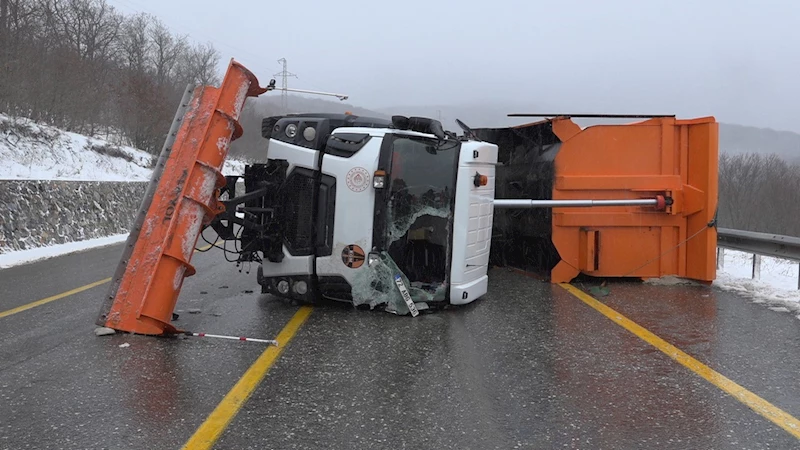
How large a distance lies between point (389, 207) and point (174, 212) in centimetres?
195

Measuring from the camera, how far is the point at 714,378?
13.5 feet

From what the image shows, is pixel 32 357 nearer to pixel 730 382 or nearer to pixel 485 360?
pixel 485 360

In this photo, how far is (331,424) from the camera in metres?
3.32

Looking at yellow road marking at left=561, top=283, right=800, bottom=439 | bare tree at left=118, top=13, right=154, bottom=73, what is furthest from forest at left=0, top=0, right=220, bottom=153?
yellow road marking at left=561, top=283, right=800, bottom=439

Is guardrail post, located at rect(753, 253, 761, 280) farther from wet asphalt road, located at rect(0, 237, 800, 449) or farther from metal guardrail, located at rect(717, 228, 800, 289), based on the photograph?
wet asphalt road, located at rect(0, 237, 800, 449)

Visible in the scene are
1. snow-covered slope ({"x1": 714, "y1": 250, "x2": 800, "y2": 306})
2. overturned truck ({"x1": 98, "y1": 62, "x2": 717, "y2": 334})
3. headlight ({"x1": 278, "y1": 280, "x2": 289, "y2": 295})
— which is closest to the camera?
overturned truck ({"x1": 98, "y1": 62, "x2": 717, "y2": 334})

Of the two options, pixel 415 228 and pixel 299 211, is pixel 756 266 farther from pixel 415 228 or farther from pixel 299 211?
pixel 299 211

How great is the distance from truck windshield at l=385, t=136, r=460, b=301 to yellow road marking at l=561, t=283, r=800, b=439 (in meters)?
1.82

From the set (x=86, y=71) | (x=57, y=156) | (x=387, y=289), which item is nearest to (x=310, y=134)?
(x=387, y=289)

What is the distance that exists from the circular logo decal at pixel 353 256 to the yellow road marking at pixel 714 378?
101 inches

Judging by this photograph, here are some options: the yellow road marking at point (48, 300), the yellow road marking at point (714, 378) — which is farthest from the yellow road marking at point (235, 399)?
the yellow road marking at point (714, 378)

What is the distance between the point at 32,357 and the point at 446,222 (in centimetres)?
365

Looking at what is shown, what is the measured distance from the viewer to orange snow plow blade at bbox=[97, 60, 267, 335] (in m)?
4.79

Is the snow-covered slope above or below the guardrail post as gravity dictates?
below
